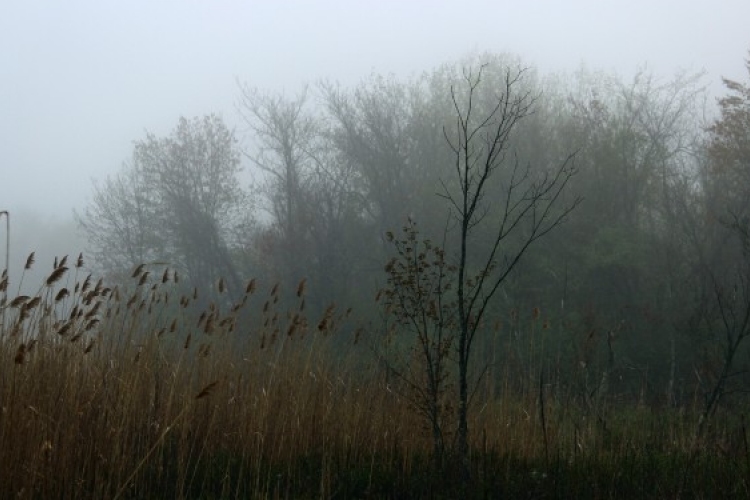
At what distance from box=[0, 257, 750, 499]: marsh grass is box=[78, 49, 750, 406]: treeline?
10575 mm

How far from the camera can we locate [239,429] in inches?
233

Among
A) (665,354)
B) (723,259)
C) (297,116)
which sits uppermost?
(297,116)

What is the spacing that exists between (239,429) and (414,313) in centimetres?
138

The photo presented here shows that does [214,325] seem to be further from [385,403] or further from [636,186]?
[636,186]

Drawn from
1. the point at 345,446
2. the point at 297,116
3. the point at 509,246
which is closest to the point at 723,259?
the point at 509,246

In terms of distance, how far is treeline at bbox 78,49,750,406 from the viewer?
21000mm

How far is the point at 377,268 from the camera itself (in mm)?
26172

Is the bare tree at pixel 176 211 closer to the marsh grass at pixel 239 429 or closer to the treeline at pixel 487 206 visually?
the treeline at pixel 487 206

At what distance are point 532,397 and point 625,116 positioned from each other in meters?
19.1

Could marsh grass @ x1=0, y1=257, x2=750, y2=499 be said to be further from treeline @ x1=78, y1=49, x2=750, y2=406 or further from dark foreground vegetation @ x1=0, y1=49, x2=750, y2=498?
treeline @ x1=78, y1=49, x2=750, y2=406

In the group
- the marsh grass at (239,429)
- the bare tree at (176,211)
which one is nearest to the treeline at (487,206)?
the bare tree at (176,211)

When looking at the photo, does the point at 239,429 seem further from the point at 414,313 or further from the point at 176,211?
the point at 176,211

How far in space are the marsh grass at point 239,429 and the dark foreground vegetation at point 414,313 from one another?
0.08ft

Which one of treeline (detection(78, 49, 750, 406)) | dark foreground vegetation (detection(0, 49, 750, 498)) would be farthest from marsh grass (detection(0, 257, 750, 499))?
treeline (detection(78, 49, 750, 406))
